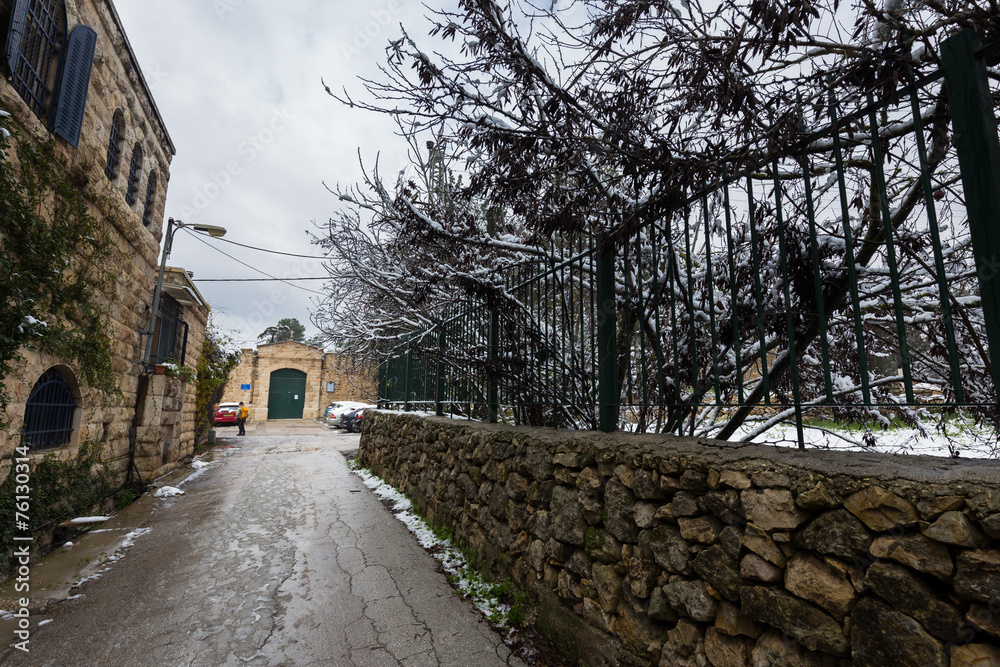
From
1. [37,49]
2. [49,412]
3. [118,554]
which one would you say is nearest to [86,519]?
[118,554]

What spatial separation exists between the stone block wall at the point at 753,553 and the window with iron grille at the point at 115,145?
22.2 feet

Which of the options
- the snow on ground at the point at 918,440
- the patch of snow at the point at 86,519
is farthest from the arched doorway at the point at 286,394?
the snow on ground at the point at 918,440

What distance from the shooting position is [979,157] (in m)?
1.47

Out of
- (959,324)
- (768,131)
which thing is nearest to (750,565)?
(768,131)

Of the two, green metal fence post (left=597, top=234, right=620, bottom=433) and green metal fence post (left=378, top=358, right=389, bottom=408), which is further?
green metal fence post (left=378, top=358, right=389, bottom=408)

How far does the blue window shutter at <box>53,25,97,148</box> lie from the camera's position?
15.4 feet

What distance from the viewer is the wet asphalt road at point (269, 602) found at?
281 cm

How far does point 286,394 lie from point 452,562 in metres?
26.3

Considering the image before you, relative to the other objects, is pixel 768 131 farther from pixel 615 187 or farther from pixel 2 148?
pixel 2 148

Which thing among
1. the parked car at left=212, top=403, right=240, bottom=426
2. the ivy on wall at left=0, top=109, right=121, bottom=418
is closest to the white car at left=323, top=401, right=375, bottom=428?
the parked car at left=212, top=403, right=240, bottom=426

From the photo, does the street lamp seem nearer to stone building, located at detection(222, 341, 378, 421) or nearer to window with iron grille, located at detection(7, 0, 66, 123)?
window with iron grille, located at detection(7, 0, 66, 123)

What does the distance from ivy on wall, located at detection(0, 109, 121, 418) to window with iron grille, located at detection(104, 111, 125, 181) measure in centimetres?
99

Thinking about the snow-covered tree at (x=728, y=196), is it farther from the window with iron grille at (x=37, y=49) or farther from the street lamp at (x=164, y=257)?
the street lamp at (x=164, y=257)

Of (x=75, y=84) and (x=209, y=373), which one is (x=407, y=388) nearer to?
(x=75, y=84)
